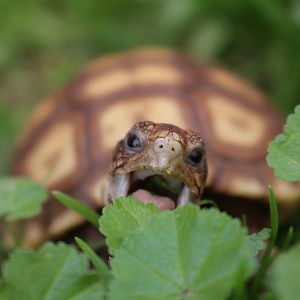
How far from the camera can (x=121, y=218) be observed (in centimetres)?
116

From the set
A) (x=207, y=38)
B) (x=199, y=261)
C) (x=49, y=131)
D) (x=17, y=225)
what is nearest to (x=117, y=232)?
(x=199, y=261)

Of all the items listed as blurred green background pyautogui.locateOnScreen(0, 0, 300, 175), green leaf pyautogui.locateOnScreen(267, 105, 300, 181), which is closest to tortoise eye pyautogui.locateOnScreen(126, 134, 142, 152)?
green leaf pyautogui.locateOnScreen(267, 105, 300, 181)

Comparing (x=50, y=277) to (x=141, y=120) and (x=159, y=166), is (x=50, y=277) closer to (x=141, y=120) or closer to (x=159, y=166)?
(x=159, y=166)

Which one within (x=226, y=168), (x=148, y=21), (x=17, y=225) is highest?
(x=148, y=21)

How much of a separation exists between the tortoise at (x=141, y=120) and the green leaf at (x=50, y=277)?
641mm

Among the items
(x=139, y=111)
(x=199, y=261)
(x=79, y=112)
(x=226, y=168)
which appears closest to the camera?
(x=199, y=261)

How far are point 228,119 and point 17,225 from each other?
738mm

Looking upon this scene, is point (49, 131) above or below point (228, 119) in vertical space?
below

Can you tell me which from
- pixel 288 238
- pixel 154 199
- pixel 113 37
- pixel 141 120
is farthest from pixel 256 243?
pixel 113 37

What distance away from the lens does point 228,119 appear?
222 centimetres

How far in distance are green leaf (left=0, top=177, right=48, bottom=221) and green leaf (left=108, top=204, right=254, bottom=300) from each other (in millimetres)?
567

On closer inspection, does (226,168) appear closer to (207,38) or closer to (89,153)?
(89,153)

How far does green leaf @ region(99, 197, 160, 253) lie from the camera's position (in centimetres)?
114

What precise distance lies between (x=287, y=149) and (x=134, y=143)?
30 centimetres
